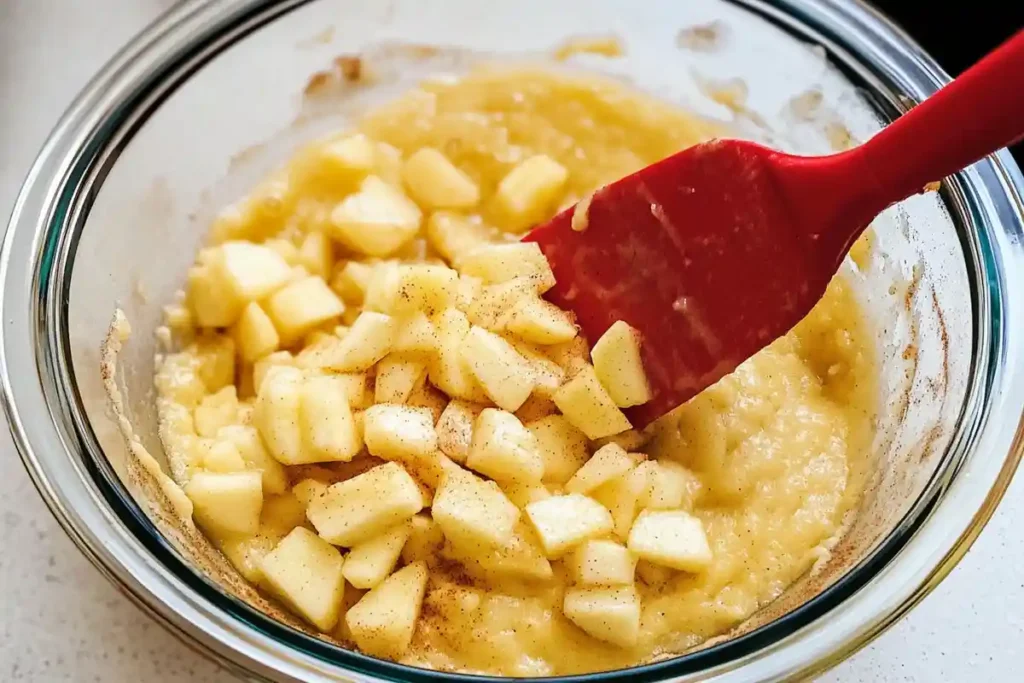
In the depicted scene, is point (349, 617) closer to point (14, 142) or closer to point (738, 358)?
point (738, 358)

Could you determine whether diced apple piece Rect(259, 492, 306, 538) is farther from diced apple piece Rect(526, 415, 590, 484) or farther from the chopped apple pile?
diced apple piece Rect(526, 415, 590, 484)

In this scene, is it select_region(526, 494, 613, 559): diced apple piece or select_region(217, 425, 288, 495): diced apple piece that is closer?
select_region(526, 494, 613, 559): diced apple piece

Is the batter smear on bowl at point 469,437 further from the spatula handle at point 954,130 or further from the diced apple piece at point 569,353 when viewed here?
the spatula handle at point 954,130

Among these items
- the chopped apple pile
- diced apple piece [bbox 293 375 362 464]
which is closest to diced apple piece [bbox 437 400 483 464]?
the chopped apple pile

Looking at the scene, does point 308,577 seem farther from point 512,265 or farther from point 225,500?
point 512,265

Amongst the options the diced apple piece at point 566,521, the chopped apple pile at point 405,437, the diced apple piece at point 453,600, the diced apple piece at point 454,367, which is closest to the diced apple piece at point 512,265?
the chopped apple pile at point 405,437

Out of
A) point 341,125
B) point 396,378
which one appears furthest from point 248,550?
point 341,125

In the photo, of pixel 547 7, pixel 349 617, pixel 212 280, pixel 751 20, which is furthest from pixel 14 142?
pixel 751 20
